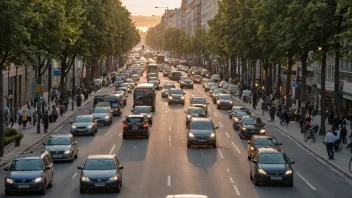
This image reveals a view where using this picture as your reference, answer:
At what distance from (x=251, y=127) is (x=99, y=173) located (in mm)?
20872

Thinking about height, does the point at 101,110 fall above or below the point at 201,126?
above

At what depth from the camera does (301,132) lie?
4950cm

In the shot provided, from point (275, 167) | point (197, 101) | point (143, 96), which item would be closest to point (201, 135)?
point (275, 167)

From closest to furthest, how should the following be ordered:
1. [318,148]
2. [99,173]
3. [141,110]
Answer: [99,173], [318,148], [141,110]

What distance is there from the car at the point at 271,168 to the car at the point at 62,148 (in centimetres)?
1060

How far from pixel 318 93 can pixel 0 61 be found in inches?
1795

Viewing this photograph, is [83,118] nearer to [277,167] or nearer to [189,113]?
[189,113]

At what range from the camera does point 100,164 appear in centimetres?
2588

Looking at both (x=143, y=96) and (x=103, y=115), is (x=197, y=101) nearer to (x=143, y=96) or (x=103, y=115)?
(x=143, y=96)

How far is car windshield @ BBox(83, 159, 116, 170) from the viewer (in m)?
25.7

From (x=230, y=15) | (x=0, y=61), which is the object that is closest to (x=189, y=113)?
(x=0, y=61)

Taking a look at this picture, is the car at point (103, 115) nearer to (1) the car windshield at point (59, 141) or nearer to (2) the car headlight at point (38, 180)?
(1) the car windshield at point (59, 141)

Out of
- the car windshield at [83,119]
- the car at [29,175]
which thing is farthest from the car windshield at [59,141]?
the car windshield at [83,119]

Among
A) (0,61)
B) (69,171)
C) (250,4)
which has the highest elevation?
(250,4)
